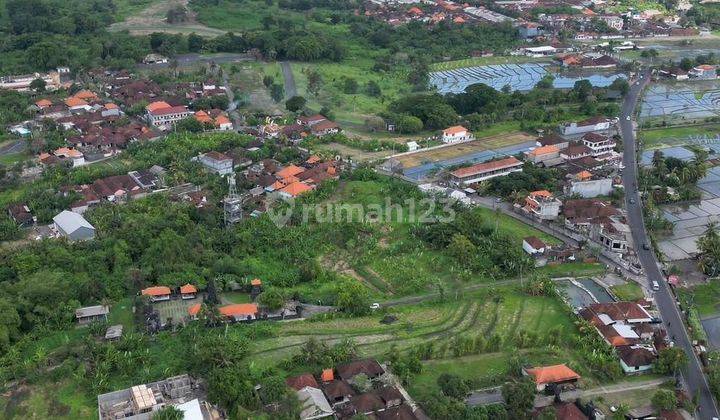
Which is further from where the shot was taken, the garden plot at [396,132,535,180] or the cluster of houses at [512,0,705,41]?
the cluster of houses at [512,0,705,41]

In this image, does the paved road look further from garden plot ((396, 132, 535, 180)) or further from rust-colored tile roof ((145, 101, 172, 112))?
garden plot ((396, 132, 535, 180))

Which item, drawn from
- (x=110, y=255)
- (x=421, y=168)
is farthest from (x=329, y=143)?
(x=110, y=255)

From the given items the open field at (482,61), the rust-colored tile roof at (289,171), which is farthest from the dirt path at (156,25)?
the rust-colored tile roof at (289,171)

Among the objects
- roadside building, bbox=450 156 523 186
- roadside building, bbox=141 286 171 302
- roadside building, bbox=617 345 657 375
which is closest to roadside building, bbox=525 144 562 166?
roadside building, bbox=450 156 523 186

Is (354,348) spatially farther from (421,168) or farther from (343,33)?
(343,33)

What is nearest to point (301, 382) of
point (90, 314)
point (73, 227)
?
point (90, 314)

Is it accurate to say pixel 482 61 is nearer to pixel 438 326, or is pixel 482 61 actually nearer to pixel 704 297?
pixel 704 297

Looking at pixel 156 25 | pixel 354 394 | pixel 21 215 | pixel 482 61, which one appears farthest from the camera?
pixel 156 25
